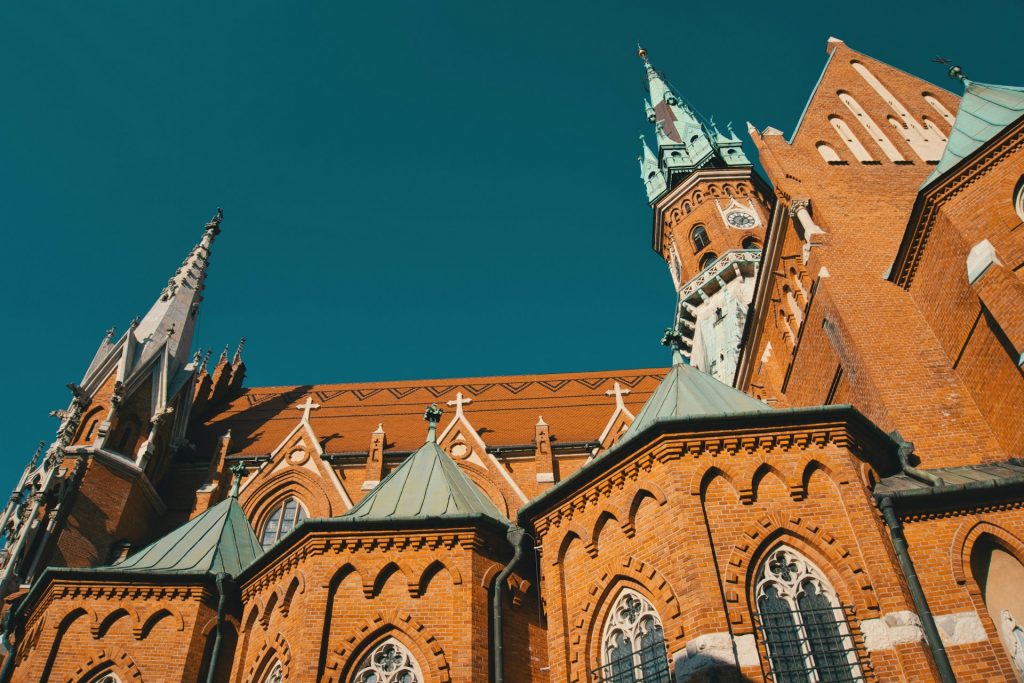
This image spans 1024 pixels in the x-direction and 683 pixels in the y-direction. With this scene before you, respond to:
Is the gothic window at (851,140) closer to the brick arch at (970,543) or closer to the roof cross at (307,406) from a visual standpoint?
the brick arch at (970,543)

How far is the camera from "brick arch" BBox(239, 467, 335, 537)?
69.6 ft

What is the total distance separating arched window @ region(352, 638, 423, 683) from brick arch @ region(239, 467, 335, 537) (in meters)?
10.9

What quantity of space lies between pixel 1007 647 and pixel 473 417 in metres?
17.7

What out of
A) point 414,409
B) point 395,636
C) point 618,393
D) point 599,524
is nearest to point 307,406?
point 414,409

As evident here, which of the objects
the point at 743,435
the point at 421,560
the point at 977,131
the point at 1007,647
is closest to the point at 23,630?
the point at 421,560

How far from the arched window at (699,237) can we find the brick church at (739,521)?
944cm

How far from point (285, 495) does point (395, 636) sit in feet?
39.5

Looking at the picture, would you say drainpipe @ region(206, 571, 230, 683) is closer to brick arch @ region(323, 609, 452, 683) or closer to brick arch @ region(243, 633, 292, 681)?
brick arch @ region(243, 633, 292, 681)

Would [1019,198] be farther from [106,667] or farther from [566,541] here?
[106,667]

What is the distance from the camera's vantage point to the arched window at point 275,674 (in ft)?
36.4

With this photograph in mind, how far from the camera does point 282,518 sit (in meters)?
21.5

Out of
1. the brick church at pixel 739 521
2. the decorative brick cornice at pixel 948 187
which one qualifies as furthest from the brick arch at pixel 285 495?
the decorative brick cornice at pixel 948 187

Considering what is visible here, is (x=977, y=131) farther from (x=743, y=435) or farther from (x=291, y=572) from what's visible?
(x=291, y=572)

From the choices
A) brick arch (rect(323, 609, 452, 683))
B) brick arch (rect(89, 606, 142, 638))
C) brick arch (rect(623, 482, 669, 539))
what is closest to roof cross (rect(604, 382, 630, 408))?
brick arch (rect(623, 482, 669, 539))
